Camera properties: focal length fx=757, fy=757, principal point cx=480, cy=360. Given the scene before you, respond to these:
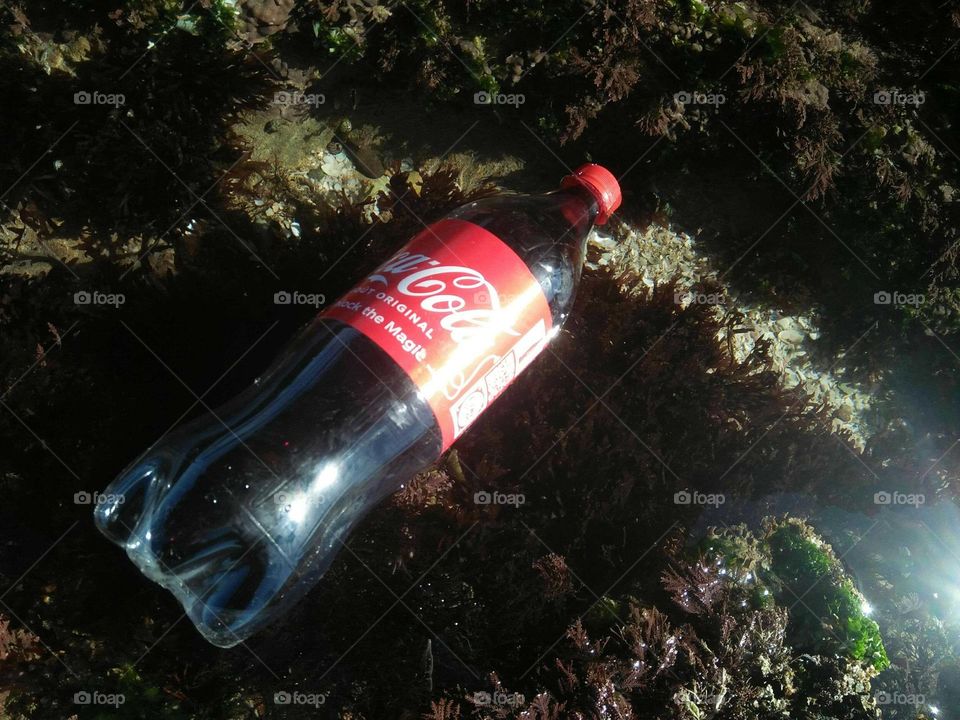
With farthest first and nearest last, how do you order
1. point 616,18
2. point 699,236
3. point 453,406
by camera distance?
point 699,236
point 616,18
point 453,406

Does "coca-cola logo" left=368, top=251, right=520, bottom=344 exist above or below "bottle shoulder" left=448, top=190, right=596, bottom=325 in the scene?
below

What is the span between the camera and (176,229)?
389 centimetres

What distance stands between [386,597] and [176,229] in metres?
2.14

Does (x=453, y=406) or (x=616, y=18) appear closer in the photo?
(x=453, y=406)

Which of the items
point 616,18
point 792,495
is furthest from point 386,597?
point 616,18

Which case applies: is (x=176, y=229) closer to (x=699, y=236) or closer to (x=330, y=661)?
(x=330, y=661)
